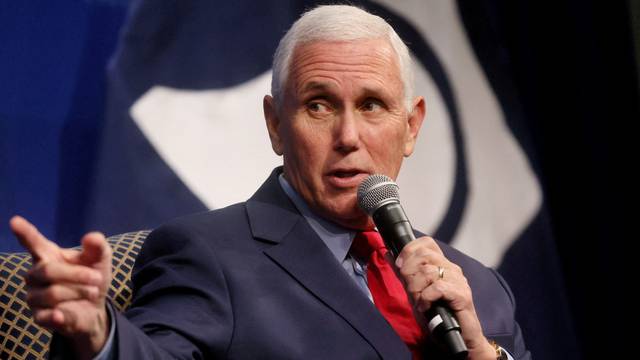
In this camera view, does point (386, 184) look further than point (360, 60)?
No

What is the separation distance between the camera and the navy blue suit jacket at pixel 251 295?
1.55m

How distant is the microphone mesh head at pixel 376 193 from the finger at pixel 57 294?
582 mm

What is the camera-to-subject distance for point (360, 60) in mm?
1922

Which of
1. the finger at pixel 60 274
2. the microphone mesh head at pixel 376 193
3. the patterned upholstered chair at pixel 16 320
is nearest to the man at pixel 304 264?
the finger at pixel 60 274

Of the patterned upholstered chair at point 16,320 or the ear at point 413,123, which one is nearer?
the patterned upholstered chair at point 16,320

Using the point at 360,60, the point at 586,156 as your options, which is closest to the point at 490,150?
the point at 586,156

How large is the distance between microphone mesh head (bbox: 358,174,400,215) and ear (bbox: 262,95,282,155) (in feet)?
1.39

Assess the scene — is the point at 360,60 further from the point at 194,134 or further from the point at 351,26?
the point at 194,134

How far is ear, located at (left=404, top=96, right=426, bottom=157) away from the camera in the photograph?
2.09 m

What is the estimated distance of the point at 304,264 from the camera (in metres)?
1.74

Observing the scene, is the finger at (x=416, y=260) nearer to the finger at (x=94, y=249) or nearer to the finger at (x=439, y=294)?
the finger at (x=439, y=294)

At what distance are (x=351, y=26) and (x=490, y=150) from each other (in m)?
1.24

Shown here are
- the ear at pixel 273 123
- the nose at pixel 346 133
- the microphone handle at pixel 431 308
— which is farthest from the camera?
the ear at pixel 273 123

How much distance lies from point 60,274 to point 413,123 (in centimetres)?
119
